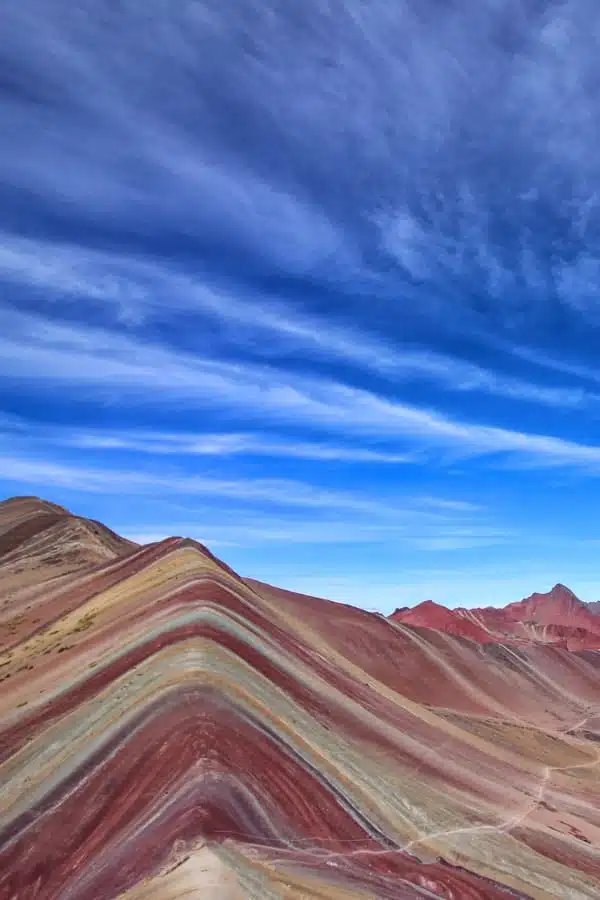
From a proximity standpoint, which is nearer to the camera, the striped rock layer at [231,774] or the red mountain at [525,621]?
the striped rock layer at [231,774]

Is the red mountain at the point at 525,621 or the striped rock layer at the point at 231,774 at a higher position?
the red mountain at the point at 525,621

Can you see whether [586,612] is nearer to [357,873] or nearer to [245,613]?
[245,613]

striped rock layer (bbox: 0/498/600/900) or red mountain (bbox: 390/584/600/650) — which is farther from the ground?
red mountain (bbox: 390/584/600/650)

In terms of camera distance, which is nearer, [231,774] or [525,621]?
[231,774]

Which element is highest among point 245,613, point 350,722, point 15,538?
point 15,538

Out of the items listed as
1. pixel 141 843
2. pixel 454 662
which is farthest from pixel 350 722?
pixel 454 662

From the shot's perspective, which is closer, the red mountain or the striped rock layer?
the striped rock layer

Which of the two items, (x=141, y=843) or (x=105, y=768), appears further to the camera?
(x=105, y=768)

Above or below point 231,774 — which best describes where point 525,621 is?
above

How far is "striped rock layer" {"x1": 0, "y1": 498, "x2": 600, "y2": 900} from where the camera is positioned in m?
13.3

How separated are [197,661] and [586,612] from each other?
15511 centimetres

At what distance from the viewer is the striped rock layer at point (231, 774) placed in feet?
43.5

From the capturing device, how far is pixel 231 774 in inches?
607

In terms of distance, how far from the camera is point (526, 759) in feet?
128
